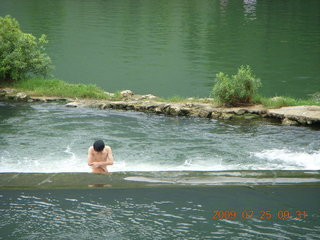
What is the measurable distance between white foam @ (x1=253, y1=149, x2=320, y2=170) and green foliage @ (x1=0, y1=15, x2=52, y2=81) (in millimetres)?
9870

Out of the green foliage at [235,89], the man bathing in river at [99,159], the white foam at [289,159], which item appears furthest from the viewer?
the green foliage at [235,89]

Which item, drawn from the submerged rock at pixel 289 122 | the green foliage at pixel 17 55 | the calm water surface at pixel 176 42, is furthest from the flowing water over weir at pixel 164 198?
the calm water surface at pixel 176 42

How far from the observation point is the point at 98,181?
8.69 meters

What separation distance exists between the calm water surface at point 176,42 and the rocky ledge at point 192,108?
2.94m

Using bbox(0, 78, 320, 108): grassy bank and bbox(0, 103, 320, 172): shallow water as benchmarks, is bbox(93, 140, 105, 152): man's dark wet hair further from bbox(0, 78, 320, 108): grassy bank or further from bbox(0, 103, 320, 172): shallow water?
bbox(0, 78, 320, 108): grassy bank

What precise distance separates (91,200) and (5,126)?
7.25 m

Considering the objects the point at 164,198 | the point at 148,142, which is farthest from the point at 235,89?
the point at 164,198

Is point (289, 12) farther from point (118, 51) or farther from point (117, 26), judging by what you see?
point (118, 51)

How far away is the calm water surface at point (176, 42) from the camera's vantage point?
21.9m

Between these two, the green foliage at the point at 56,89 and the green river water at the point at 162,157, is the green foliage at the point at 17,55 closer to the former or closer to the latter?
the green foliage at the point at 56,89

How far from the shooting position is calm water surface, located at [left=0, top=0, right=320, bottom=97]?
864 inches

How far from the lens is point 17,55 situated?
717 inches
